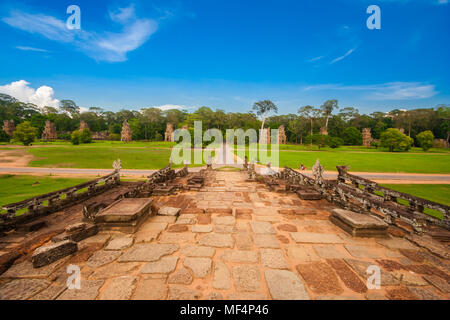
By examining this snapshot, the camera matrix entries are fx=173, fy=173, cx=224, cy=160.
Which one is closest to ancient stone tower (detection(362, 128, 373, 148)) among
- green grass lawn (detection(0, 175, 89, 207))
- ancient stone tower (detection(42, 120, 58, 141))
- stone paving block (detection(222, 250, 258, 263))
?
stone paving block (detection(222, 250, 258, 263))

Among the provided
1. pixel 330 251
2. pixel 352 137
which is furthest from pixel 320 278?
pixel 352 137

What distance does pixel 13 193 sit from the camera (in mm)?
9367

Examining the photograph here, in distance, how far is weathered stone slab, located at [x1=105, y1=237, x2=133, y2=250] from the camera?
9.75ft

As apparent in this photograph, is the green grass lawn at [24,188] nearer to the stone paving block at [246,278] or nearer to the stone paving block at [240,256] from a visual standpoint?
the stone paving block at [240,256]

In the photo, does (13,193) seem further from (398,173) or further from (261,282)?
(398,173)

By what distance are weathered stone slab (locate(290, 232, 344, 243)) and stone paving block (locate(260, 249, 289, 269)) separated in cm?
63

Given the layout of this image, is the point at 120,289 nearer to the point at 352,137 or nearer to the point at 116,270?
the point at 116,270

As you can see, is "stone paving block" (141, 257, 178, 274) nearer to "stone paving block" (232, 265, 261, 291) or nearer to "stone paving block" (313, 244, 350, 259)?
"stone paving block" (232, 265, 261, 291)

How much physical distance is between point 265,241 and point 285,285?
1.07 meters

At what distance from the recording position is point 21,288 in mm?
2086

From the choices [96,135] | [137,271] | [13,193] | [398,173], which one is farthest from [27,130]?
[398,173]

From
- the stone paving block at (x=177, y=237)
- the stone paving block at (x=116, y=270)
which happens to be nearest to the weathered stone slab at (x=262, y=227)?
the stone paving block at (x=177, y=237)

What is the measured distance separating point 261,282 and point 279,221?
211cm

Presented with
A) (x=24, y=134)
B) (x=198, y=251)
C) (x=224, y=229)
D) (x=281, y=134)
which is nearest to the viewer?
(x=198, y=251)
